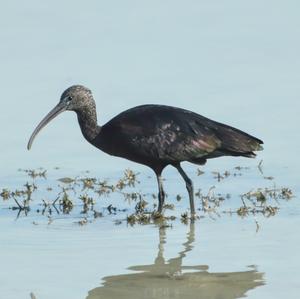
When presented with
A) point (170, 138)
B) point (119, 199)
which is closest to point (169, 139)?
point (170, 138)

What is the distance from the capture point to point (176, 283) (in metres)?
11.9

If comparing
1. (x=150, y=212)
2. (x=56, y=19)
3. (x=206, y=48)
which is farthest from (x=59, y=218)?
(x=56, y=19)

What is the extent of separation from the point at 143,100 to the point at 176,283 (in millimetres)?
7505

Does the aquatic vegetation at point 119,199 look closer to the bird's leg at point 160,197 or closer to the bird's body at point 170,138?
the bird's leg at point 160,197

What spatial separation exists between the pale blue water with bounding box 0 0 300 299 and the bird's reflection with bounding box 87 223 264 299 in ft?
0.44

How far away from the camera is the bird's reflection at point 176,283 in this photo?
11523mm

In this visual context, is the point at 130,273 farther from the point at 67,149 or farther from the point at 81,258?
the point at 67,149

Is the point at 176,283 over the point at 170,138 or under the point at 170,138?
under

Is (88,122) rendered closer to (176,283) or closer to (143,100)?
(143,100)

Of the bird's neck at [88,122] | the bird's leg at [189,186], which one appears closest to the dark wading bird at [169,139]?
the bird's leg at [189,186]

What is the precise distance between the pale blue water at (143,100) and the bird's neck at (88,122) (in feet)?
3.09

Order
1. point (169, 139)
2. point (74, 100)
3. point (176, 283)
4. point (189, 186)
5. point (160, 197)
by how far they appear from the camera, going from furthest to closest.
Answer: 1. point (74, 100)
2. point (169, 139)
3. point (189, 186)
4. point (160, 197)
5. point (176, 283)

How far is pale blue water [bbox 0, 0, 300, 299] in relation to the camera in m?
12.6

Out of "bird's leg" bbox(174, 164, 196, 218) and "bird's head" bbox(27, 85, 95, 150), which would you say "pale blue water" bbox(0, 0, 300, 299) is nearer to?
"bird's leg" bbox(174, 164, 196, 218)
